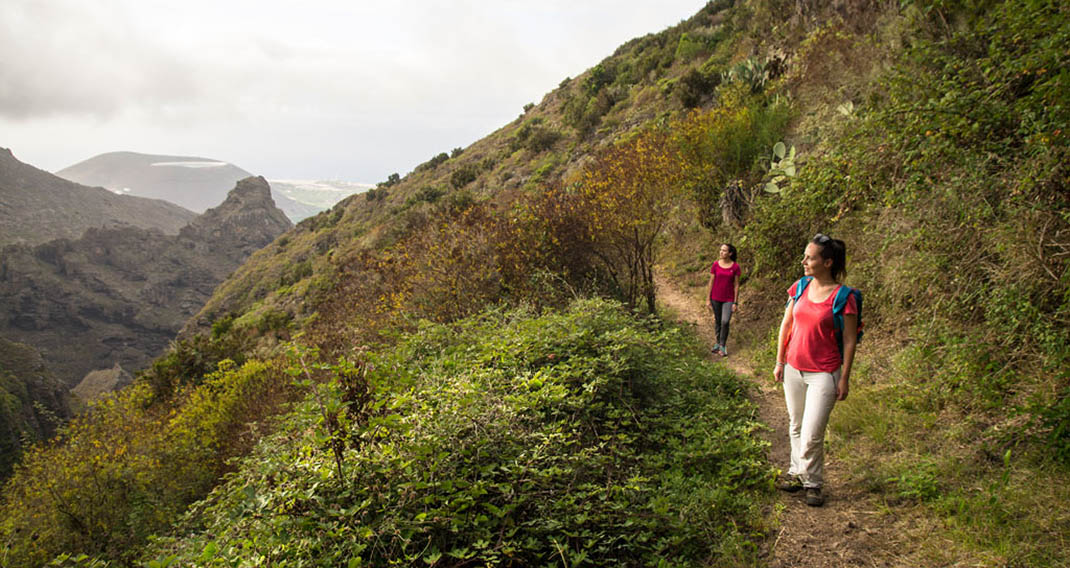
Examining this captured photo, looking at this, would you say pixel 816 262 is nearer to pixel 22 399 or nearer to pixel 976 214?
pixel 976 214

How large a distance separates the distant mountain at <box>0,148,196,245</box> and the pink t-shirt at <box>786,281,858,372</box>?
143m

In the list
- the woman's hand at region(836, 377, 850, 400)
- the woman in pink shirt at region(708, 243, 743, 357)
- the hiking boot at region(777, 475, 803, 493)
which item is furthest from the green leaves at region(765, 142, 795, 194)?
the hiking boot at region(777, 475, 803, 493)

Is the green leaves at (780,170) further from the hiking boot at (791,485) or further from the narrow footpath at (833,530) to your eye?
the hiking boot at (791,485)

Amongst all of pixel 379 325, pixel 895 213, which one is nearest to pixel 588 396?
pixel 895 213

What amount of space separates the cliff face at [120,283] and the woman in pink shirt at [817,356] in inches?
4014

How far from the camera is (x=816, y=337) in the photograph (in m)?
2.97

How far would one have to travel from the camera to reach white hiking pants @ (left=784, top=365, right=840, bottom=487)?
2936 mm

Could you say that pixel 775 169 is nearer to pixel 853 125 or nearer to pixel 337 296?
pixel 853 125

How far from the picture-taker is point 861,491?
3127 millimetres

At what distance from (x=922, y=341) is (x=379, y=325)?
7.68m

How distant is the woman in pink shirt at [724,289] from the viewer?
6.46m

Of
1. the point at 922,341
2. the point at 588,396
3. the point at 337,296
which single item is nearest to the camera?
the point at 588,396

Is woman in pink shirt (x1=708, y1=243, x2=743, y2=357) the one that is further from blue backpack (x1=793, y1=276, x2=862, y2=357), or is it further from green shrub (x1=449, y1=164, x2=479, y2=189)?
green shrub (x1=449, y1=164, x2=479, y2=189)

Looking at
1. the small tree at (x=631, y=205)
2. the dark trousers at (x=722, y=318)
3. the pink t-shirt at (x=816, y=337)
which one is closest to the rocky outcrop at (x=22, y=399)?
the small tree at (x=631, y=205)
